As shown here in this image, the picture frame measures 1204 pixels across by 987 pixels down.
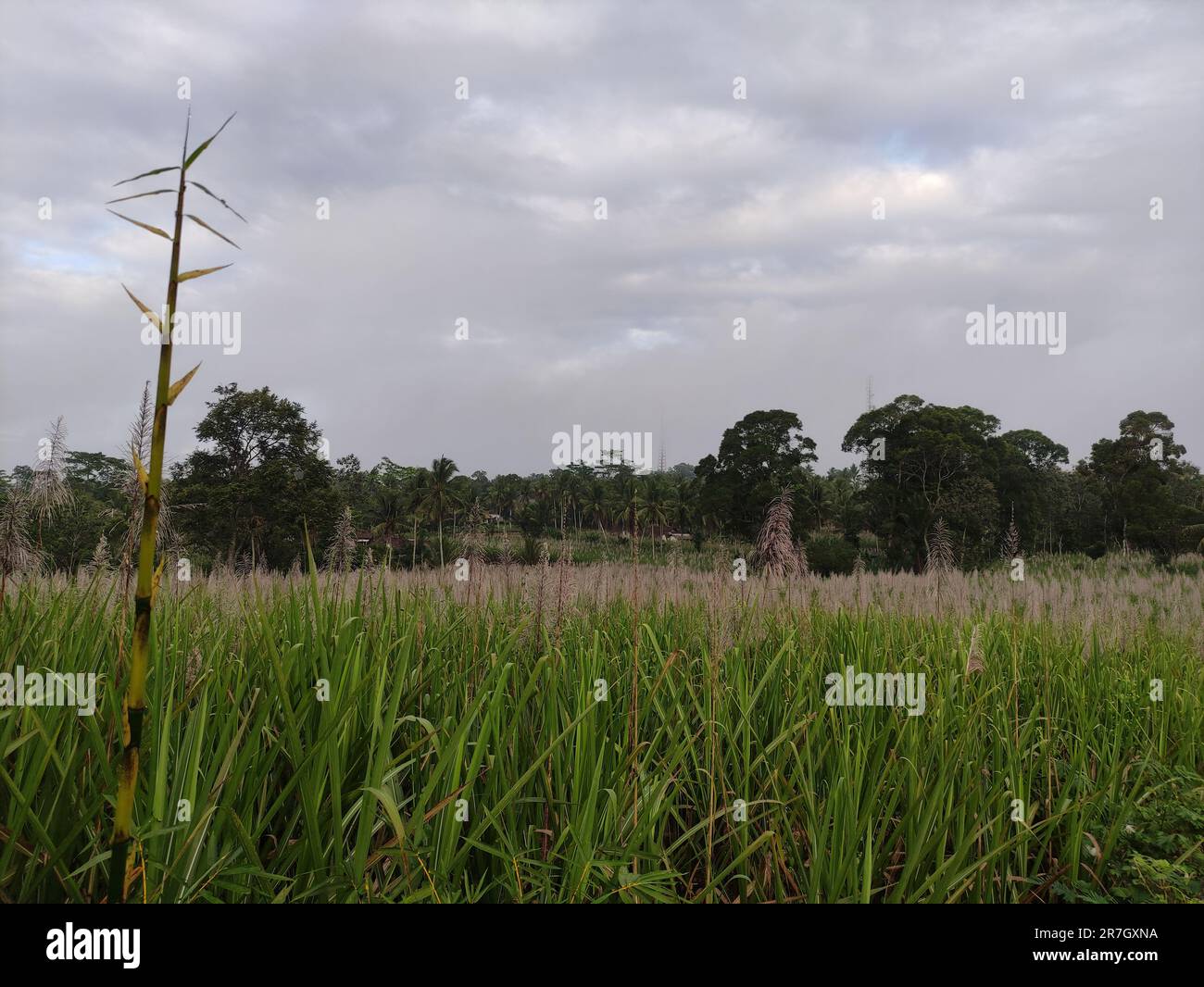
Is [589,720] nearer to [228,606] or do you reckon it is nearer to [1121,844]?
[1121,844]

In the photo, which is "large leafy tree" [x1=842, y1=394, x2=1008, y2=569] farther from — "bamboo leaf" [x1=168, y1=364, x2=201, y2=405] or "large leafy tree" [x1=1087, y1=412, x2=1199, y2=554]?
"bamboo leaf" [x1=168, y1=364, x2=201, y2=405]

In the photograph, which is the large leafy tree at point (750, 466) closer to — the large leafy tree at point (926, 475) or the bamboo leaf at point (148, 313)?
the large leafy tree at point (926, 475)

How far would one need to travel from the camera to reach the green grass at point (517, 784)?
7.54 ft

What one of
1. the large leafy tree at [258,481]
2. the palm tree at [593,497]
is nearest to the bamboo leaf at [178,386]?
the large leafy tree at [258,481]

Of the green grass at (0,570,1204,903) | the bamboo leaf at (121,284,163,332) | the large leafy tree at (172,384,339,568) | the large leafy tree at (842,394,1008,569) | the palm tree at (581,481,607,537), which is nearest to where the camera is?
the bamboo leaf at (121,284,163,332)

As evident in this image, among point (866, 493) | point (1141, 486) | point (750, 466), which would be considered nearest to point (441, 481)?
point (750, 466)

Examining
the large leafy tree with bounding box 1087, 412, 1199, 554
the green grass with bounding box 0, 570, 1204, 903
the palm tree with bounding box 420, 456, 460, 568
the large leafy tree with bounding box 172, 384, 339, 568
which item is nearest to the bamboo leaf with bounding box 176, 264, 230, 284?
the green grass with bounding box 0, 570, 1204, 903

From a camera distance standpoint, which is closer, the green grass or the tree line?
the green grass

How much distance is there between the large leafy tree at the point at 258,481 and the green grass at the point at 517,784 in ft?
83.4

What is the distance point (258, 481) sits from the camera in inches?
1133

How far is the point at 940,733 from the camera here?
3615 mm

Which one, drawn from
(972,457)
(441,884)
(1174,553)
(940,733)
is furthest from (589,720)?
(1174,553)

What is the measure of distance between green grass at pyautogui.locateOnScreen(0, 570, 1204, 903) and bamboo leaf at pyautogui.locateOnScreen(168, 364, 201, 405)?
4.63 feet

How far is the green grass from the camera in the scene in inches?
90.4
